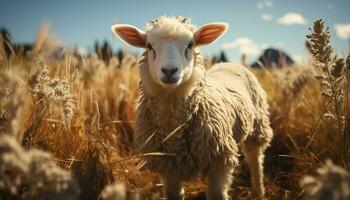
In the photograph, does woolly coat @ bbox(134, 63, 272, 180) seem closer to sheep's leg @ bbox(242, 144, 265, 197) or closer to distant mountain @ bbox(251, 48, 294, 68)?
sheep's leg @ bbox(242, 144, 265, 197)

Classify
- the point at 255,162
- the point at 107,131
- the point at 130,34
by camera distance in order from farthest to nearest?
1. the point at 107,131
2. the point at 255,162
3. the point at 130,34

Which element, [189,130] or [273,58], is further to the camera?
[273,58]

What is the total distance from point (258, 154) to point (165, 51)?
1.79 meters

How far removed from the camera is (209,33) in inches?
123

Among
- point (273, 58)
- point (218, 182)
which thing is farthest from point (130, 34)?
point (273, 58)

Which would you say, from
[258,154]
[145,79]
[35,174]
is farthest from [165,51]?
[258,154]

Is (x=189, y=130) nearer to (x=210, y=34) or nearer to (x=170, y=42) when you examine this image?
(x=170, y=42)

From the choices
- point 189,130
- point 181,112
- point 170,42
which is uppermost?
point 170,42

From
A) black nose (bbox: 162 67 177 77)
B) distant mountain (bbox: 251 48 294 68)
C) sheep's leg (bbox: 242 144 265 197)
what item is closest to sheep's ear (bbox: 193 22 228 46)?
black nose (bbox: 162 67 177 77)

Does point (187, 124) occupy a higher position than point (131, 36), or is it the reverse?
point (131, 36)

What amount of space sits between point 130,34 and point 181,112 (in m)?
0.86

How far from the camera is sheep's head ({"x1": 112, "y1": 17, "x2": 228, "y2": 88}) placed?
254 centimetres

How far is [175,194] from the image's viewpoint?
291 centimetres

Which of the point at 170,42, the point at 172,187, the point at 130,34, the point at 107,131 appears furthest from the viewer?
the point at 107,131
